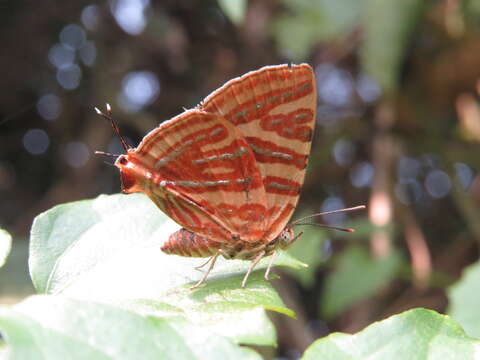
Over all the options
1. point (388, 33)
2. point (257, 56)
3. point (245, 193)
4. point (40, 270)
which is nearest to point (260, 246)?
point (245, 193)

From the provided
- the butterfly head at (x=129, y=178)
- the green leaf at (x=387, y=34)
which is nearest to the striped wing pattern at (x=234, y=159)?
the butterfly head at (x=129, y=178)

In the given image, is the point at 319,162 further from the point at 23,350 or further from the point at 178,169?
the point at 23,350

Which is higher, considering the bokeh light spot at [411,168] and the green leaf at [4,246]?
the green leaf at [4,246]

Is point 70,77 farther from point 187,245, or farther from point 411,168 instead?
point 187,245

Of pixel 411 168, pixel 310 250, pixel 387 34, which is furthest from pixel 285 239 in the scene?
pixel 411 168

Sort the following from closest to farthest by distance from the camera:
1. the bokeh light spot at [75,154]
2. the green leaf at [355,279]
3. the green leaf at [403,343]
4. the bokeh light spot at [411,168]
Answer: the green leaf at [403,343], the green leaf at [355,279], the bokeh light spot at [75,154], the bokeh light spot at [411,168]

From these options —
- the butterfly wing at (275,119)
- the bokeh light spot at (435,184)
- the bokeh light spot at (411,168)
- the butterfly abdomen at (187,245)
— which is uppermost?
the butterfly wing at (275,119)

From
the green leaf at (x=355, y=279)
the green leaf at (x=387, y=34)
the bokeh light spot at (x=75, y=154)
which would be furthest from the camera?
the bokeh light spot at (x=75, y=154)

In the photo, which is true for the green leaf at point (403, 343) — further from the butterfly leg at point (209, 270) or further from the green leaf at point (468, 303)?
the green leaf at point (468, 303)
